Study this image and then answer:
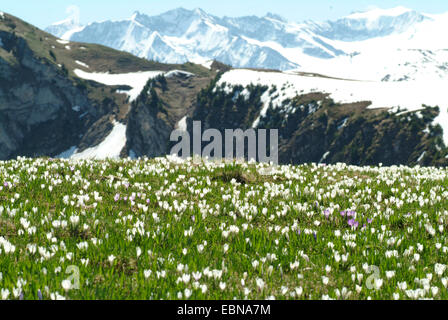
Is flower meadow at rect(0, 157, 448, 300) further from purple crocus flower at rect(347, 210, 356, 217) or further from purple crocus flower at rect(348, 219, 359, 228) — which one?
purple crocus flower at rect(348, 219, 359, 228)

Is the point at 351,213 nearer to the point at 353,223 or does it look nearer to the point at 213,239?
the point at 353,223

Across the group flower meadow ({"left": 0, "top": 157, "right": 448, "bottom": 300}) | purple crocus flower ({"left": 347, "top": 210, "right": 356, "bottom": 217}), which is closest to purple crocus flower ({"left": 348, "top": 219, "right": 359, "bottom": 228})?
flower meadow ({"left": 0, "top": 157, "right": 448, "bottom": 300})

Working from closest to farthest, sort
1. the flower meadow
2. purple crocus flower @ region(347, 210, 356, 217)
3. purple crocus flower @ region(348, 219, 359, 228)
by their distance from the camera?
1. the flower meadow
2. purple crocus flower @ region(348, 219, 359, 228)
3. purple crocus flower @ region(347, 210, 356, 217)

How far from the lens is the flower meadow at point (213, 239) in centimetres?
461

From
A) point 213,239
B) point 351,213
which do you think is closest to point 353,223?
point 351,213

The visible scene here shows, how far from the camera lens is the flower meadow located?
4.61 m

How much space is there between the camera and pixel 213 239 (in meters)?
6.39

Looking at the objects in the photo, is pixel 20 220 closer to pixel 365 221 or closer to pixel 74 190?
pixel 74 190

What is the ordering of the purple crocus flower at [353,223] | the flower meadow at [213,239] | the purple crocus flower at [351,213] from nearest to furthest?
the flower meadow at [213,239], the purple crocus flower at [353,223], the purple crocus flower at [351,213]

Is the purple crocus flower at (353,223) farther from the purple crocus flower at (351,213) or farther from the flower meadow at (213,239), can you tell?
the purple crocus flower at (351,213)

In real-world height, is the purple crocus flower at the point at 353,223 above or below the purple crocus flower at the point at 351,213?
below

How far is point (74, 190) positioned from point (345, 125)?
551 ft

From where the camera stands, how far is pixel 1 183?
908cm

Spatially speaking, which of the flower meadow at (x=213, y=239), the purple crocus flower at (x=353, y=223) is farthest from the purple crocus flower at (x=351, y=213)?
the purple crocus flower at (x=353, y=223)
